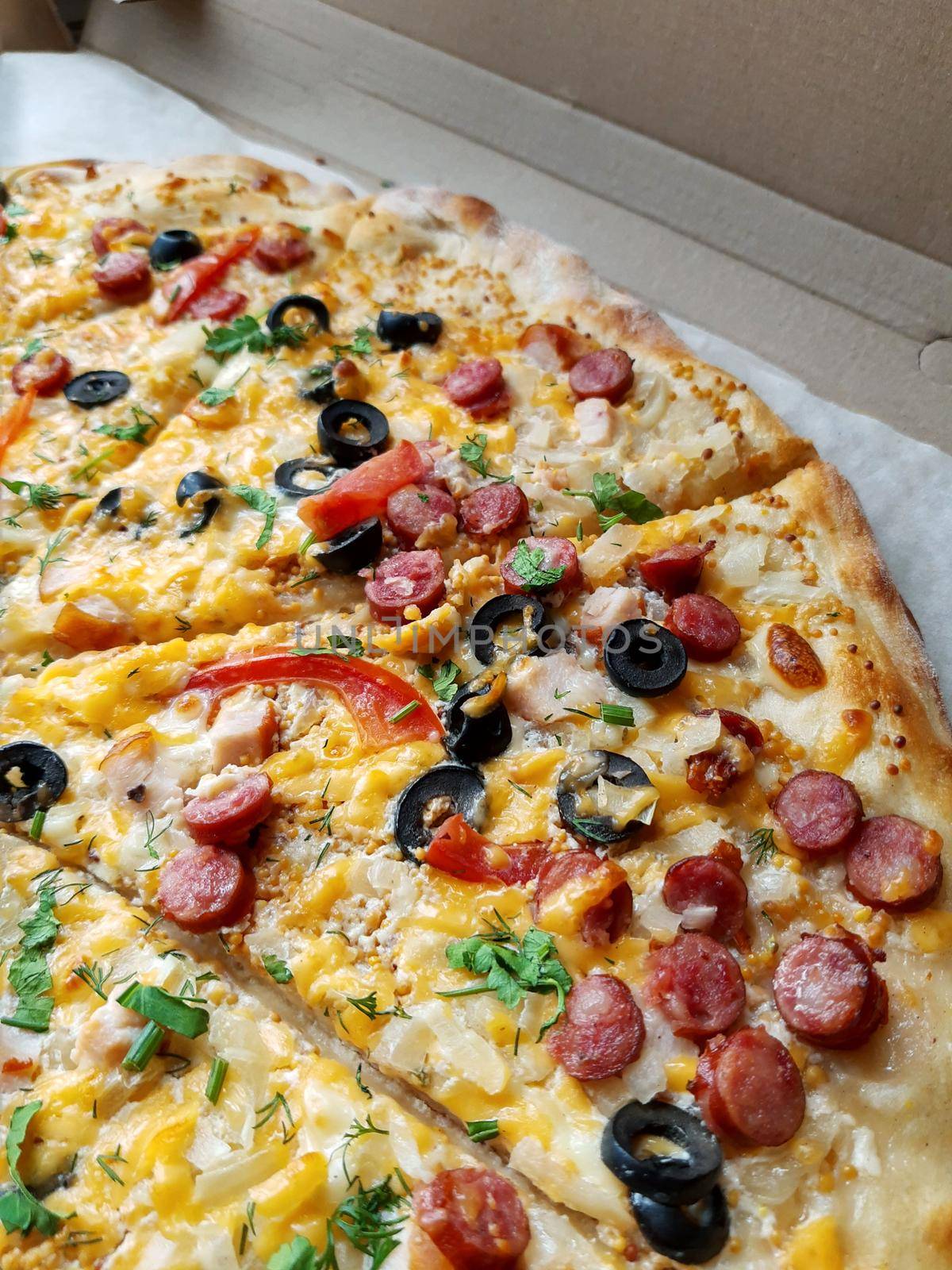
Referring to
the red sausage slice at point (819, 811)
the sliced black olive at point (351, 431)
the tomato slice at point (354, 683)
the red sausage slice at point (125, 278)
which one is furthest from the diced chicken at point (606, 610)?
the red sausage slice at point (125, 278)

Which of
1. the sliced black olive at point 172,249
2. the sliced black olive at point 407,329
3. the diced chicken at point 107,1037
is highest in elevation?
the sliced black olive at point 407,329

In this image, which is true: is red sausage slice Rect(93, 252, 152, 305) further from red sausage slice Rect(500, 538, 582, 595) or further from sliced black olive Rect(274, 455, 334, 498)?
red sausage slice Rect(500, 538, 582, 595)

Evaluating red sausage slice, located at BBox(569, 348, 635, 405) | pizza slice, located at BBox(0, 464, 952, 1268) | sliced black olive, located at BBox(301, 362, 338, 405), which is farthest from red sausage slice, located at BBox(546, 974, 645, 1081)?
sliced black olive, located at BBox(301, 362, 338, 405)

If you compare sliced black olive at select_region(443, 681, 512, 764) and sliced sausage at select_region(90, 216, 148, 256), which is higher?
sliced sausage at select_region(90, 216, 148, 256)

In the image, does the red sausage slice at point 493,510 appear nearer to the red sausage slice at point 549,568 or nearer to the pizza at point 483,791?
the pizza at point 483,791

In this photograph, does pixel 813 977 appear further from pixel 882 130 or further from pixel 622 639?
pixel 882 130

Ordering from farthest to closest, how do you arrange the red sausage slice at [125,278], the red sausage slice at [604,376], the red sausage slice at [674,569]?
the red sausage slice at [125,278] → the red sausage slice at [604,376] → the red sausage slice at [674,569]

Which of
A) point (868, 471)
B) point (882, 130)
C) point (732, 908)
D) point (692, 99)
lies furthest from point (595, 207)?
point (732, 908)

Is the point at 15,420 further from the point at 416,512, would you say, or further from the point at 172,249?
the point at 416,512
